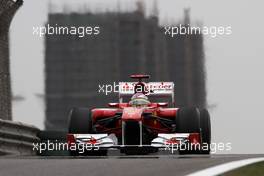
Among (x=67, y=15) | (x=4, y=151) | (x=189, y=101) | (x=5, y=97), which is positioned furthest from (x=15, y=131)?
(x=189, y=101)

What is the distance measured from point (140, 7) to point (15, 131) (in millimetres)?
5120

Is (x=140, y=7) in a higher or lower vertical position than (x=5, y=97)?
higher

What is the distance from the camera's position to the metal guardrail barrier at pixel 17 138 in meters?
15.3

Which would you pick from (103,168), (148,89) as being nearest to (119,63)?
(148,89)

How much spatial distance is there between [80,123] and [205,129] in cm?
193

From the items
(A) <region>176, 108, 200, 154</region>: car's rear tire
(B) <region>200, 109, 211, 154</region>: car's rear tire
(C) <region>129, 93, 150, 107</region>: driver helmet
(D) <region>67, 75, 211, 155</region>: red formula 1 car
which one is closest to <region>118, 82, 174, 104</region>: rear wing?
(D) <region>67, 75, 211, 155</region>: red formula 1 car

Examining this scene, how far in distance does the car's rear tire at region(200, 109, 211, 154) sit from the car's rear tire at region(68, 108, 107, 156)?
167cm

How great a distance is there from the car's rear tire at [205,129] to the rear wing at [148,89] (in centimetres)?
129

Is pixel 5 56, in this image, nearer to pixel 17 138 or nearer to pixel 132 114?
pixel 17 138

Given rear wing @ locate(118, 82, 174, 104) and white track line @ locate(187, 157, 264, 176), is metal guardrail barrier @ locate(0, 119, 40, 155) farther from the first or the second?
white track line @ locate(187, 157, 264, 176)

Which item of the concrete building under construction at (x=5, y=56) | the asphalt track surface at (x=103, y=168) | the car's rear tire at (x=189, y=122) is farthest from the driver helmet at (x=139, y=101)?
the asphalt track surface at (x=103, y=168)

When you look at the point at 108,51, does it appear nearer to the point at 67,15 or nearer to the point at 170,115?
the point at 67,15

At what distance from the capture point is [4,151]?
49.9 feet
